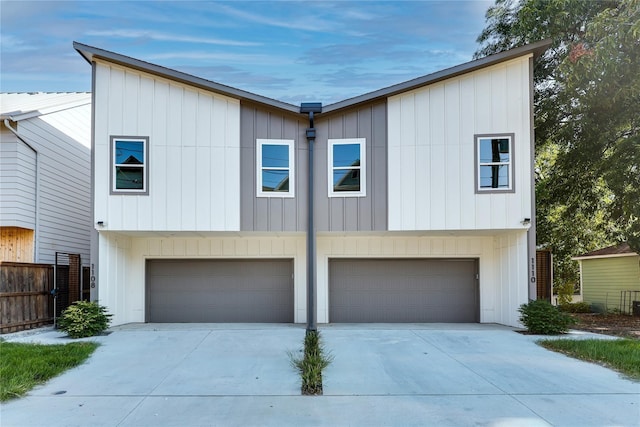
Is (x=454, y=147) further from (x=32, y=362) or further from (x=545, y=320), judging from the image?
(x=32, y=362)

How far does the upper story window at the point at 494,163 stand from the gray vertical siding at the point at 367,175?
6.82ft

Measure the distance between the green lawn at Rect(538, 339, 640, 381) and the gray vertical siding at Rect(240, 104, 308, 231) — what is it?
565cm

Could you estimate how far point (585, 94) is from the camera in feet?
40.5

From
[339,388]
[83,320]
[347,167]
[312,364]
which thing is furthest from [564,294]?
[83,320]

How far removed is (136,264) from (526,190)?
940 cm

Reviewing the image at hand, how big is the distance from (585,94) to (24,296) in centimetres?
1377

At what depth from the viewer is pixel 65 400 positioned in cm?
580

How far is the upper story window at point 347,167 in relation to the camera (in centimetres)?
1138

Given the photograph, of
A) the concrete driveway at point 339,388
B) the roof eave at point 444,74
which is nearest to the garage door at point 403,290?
the concrete driveway at point 339,388

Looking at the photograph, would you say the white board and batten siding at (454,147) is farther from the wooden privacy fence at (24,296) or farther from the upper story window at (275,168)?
the wooden privacy fence at (24,296)

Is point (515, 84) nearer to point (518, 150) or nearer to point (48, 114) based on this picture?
point (518, 150)

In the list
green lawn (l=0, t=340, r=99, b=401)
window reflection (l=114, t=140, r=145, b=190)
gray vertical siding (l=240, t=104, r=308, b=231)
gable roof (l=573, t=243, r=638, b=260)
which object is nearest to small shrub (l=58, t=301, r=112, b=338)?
green lawn (l=0, t=340, r=99, b=401)

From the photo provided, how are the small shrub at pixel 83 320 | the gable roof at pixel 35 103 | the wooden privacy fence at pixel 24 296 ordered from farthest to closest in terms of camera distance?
the gable roof at pixel 35 103 → the wooden privacy fence at pixel 24 296 → the small shrub at pixel 83 320

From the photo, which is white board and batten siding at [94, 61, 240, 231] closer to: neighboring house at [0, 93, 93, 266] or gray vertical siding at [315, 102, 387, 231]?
neighboring house at [0, 93, 93, 266]
